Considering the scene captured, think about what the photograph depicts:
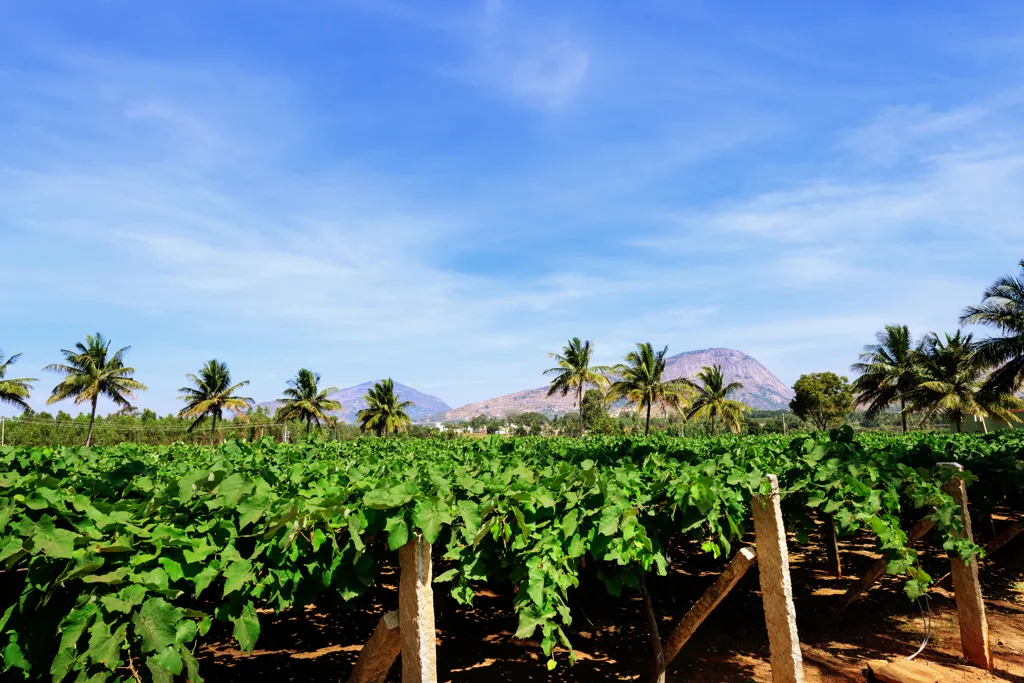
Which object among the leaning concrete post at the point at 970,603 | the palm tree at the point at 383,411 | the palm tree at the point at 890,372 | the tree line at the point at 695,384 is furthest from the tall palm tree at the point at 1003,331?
the palm tree at the point at 383,411

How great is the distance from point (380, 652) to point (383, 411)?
4129 centimetres

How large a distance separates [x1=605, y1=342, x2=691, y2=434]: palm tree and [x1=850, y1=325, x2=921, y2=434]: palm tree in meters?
12.2

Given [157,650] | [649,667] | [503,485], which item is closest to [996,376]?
[649,667]

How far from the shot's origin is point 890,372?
1486 inches

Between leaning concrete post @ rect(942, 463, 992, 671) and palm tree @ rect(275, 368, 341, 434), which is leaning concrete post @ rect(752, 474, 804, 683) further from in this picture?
palm tree @ rect(275, 368, 341, 434)

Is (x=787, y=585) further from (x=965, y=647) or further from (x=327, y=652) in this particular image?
(x=327, y=652)

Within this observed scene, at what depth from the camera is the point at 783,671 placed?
13.4 ft

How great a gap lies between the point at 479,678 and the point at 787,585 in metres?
3.08

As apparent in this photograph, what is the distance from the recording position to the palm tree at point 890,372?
37.1m

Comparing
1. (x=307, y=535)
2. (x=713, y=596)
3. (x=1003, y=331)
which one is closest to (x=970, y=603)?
(x=713, y=596)

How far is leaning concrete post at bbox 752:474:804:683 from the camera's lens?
404 cm

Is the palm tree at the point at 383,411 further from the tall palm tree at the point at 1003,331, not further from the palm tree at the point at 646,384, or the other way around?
the tall palm tree at the point at 1003,331

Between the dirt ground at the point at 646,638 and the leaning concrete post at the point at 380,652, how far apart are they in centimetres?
197

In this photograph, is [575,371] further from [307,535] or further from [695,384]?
[307,535]
